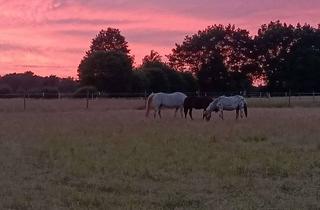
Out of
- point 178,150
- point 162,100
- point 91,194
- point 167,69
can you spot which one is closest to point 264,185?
point 91,194

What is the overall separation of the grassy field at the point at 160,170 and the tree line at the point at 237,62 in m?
59.1

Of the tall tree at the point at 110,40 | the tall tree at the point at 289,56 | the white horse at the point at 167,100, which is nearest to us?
the white horse at the point at 167,100

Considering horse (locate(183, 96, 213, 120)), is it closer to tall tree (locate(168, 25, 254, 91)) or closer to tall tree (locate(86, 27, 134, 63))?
tall tree (locate(168, 25, 254, 91))

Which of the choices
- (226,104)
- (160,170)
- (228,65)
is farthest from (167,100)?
(228,65)

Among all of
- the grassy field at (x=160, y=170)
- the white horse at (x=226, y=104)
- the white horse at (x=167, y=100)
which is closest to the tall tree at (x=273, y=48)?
the white horse at (x=167, y=100)

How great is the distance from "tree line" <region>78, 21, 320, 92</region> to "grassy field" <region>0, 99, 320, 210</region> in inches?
2327

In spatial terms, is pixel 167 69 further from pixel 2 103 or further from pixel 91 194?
pixel 91 194

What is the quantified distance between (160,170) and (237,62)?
90125 millimetres

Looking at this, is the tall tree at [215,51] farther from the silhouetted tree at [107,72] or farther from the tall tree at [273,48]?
the silhouetted tree at [107,72]

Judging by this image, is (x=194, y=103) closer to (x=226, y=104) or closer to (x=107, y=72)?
(x=226, y=104)

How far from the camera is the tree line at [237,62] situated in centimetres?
8500

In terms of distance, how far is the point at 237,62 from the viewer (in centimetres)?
10162

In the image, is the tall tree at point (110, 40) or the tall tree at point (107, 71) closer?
the tall tree at point (107, 71)

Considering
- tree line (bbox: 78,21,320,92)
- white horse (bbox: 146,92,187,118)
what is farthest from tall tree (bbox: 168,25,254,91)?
white horse (bbox: 146,92,187,118)
